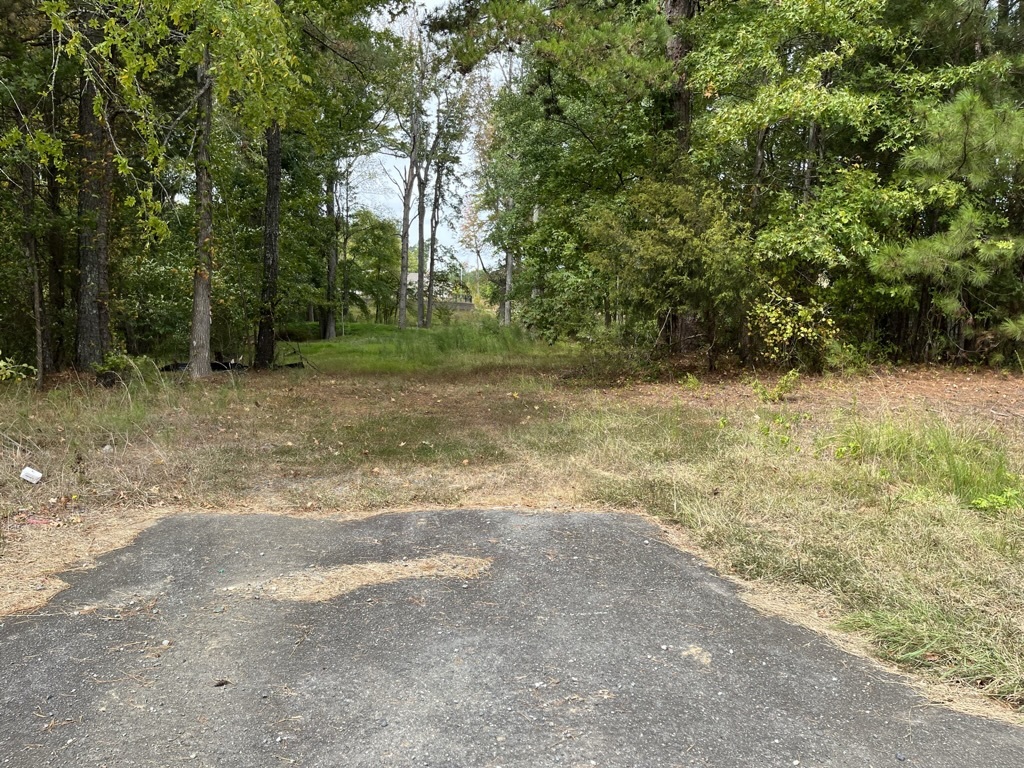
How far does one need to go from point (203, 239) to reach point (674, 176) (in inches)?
309

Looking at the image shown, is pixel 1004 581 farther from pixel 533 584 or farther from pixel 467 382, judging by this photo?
pixel 467 382

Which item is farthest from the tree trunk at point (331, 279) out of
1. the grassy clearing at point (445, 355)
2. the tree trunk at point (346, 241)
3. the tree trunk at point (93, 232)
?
the tree trunk at point (93, 232)

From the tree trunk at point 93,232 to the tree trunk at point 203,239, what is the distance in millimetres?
1296

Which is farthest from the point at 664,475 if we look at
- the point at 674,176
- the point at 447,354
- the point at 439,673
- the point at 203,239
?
the point at 447,354

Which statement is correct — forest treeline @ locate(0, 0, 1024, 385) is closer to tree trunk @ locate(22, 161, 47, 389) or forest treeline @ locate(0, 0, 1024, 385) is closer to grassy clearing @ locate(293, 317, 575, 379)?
tree trunk @ locate(22, 161, 47, 389)

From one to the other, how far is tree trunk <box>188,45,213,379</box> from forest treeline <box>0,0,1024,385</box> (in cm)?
4

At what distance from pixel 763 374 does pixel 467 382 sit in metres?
5.05

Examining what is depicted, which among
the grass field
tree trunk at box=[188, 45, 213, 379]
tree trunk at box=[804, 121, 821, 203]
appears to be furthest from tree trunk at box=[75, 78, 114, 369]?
tree trunk at box=[804, 121, 821, 203]

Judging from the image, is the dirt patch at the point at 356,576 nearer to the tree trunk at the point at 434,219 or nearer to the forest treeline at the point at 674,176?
the forest treeline at the point at 674,176

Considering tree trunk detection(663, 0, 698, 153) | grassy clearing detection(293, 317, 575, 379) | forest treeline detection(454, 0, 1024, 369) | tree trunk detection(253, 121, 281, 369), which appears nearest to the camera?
forest treeline detection(454, 0, 1024, 369)

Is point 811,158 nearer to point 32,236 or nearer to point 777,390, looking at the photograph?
point 777,390

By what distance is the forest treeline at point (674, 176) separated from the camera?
32.3ft

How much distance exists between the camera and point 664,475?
537 cm

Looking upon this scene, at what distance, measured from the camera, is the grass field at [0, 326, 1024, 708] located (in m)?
3.30
